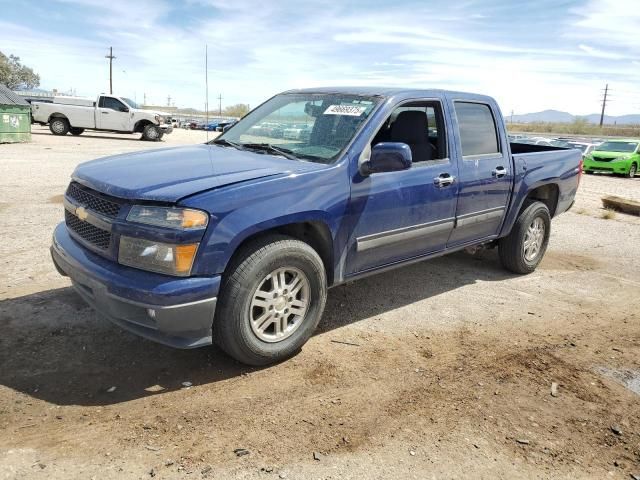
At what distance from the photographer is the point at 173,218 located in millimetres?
3033

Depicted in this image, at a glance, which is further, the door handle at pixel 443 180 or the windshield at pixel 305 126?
the door handle at pixel 443 180

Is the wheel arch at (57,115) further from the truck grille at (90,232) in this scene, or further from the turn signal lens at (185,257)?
the turn signal lens at (185,257)

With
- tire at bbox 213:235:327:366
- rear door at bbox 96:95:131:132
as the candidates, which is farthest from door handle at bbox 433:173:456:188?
rear door at bbox 96:95:131:132

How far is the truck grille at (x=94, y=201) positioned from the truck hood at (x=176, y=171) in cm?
6

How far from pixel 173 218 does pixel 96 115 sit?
2445cm

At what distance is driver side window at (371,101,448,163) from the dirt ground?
1389 mm

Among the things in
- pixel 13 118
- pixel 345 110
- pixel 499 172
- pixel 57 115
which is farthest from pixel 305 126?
pixel 57 115

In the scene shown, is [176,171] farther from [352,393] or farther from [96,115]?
[96,115]

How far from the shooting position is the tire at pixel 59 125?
980 inches

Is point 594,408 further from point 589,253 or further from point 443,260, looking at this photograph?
point 589,253

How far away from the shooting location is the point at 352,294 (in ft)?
16.7

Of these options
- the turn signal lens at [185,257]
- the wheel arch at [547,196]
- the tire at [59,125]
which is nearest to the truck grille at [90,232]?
the turn signal lens at [185,257]

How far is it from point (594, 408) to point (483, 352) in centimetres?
Result: 88

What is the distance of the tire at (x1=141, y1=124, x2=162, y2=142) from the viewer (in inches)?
993
